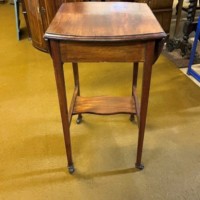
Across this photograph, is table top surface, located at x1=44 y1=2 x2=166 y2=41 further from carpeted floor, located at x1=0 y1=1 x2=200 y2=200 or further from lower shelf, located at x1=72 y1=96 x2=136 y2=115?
carpeted floor, located at x1=0 y1=1 x2=200 y2=200

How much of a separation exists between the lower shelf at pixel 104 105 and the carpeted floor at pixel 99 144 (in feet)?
0.79

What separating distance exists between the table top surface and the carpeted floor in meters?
0.80

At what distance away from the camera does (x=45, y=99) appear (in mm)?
1980

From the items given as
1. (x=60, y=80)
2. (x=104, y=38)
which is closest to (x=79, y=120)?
(x=60, y=80)

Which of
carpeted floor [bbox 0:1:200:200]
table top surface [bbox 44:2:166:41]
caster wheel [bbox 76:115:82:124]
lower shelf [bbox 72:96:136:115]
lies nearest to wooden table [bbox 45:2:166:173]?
table top surface [bbox 44:2:166:41]

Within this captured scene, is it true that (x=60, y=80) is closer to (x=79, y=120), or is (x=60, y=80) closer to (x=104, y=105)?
(x=104, y=105)

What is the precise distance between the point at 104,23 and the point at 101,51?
0.51ft

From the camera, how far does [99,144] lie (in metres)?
1.55

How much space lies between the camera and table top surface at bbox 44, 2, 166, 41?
917 mm

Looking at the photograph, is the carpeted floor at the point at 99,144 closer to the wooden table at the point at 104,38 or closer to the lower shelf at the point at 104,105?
the lower shelf at the point at 104,105

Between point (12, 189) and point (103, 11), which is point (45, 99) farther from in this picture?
point (103, 11)

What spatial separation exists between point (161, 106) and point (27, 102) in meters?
1.09

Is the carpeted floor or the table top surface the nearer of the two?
the table top surface

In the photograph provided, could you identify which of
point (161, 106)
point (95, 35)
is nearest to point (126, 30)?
point (95, 35)
